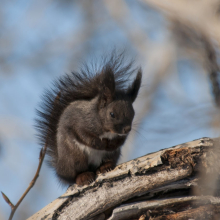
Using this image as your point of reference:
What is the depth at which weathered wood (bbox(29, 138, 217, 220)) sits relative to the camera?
265 centimetres

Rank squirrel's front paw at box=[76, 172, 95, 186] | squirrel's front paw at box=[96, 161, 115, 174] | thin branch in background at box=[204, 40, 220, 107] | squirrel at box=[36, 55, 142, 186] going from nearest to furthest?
thin branch in background at box=[204, 40, 220, 107] → squirrel's front paw at box=[76, 172, 95, 186] → squirrel's front paw at box=[96, 161, 115, 174] → squirrel at box=[36, 55, 142, 186]

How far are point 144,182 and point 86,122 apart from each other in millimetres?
912

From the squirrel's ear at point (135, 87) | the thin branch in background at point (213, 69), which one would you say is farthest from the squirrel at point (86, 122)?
the thin branch in background at point (213, 69)

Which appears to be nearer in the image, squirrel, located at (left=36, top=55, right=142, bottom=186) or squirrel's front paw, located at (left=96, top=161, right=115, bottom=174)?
squirrel's front paw, located at (left=96, top=161, right=115, bottom=174)

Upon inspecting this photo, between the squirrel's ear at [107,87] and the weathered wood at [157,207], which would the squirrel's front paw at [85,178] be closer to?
the weathered wood at [157,207]

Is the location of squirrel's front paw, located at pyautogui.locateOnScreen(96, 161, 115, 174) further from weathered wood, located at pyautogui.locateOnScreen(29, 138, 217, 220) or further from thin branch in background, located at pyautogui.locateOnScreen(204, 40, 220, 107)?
thin branch in background, located at pyautogui.locateOnScreen(204, 40, 220, 107)

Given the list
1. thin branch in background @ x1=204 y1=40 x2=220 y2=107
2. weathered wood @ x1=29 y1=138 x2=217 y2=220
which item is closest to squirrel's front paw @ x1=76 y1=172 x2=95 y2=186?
weathered wood @ x1=29 y1=138 x2=217 y2=220

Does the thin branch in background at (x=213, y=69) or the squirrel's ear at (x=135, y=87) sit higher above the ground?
the squirrel's ear at (x=135, y=87)

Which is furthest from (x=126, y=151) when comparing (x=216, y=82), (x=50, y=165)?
(x=216, y=82)

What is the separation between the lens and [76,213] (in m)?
2.68

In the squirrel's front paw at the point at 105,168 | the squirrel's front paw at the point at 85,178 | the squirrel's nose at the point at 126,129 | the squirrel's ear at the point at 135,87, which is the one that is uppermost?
the squirrel's ear at the point at 135,87

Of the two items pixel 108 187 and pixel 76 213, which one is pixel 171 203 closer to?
pixel 108 187

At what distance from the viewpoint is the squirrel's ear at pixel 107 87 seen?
10.7 feet

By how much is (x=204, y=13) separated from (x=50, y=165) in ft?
8.53
